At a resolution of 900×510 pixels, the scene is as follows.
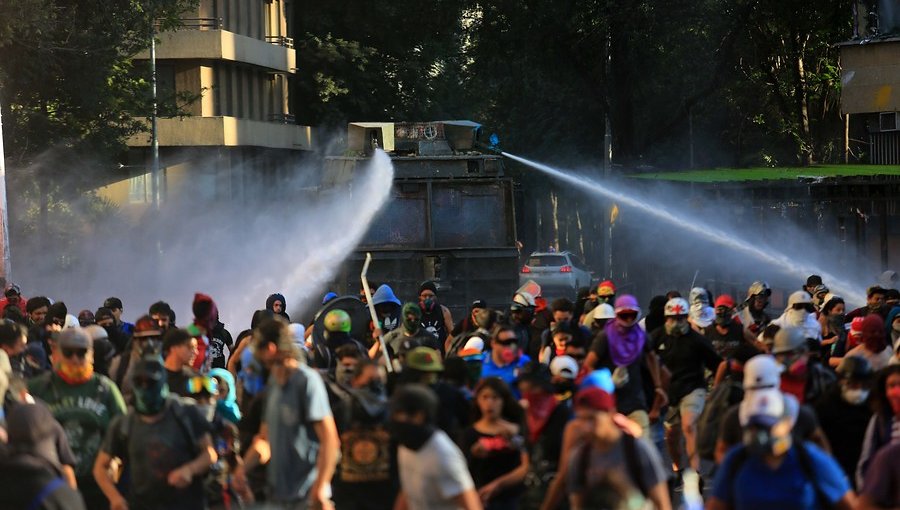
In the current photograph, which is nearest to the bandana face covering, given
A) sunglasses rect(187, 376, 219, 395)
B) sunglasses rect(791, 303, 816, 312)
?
sunglasses rect(187, 376, 219, 395)

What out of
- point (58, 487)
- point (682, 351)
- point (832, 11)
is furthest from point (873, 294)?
point (832, 11)

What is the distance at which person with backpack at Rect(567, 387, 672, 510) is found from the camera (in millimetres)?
6691

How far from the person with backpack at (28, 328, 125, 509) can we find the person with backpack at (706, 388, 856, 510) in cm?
345

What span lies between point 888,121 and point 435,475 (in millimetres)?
24310

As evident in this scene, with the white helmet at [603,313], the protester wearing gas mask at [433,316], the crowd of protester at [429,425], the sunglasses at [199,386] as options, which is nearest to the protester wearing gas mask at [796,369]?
the crowd of protester at [429,425]

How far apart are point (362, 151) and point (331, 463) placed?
14902 millimetres

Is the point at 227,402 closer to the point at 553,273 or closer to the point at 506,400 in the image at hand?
the point at 506,400

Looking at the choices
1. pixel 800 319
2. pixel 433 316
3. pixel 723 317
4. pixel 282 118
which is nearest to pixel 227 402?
pixel 723 317

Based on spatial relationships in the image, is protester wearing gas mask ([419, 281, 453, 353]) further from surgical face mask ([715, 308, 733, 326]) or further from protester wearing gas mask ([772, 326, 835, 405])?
protester wearing gas mask ([772, 326, 835, 405])

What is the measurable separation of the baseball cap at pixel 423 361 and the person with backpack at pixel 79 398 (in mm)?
1466

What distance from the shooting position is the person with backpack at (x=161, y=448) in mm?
7832

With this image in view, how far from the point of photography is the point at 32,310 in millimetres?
14633

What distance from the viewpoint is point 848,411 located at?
854 cm

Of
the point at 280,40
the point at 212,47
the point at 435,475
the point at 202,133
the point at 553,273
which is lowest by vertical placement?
the point at 435,475
